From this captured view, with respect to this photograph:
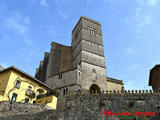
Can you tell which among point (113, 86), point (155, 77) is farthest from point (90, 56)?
point (155, 77)

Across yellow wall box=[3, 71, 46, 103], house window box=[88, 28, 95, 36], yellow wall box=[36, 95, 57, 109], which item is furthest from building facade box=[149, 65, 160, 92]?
yellow wall box=[3, 71, 46, 103]

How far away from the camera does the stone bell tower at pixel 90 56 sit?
30859mm

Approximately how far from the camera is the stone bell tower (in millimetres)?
30859

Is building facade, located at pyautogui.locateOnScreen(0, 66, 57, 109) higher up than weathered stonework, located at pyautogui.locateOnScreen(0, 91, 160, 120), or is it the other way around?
building facade, located at pyautogui.locateOnScreen(0, 66, 57, 109)

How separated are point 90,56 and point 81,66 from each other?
3959 millimetres

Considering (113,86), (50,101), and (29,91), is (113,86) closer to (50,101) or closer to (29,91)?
(50,101)

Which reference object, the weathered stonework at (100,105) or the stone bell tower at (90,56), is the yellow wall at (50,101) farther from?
the stone bell tower at (90,56)

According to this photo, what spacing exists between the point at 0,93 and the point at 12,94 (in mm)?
1569

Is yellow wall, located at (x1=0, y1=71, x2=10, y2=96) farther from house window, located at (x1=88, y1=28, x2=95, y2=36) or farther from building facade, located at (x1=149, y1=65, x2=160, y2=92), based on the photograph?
house window, located at (x1=88, y1=28, x2=95, y2=36)

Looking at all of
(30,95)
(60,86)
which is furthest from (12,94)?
(60,86)

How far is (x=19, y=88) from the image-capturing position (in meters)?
23.6

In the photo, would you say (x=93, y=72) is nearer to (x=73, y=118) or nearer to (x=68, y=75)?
(x=68, y=75)

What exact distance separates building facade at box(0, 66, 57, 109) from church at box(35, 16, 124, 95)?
5.12 metres

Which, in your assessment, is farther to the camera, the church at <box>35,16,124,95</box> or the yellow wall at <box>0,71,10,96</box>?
the church at <box>35,16,124,95</box>
